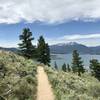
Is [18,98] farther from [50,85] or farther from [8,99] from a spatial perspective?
[50,85]

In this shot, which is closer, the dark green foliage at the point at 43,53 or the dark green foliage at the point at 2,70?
the dark green foliage at the point at 2,70

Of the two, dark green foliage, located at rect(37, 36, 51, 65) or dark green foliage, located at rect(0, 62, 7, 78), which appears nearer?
dark green foliage, located at rect(0, 62, 7, 78)

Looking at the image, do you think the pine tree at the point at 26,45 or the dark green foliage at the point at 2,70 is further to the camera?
the pine tree at the point at 26,45

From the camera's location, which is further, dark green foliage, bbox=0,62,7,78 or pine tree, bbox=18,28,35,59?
pine tree, bbox=18,28,35,59

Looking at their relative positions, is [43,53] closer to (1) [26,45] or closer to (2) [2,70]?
(1) [26,45]

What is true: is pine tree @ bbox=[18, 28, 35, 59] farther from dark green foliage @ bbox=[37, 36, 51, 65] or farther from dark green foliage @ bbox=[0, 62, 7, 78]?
dark green foliage @ bbox=[0, 62, 7, 78]

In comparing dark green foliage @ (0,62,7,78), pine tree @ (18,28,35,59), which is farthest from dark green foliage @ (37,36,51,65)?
dark green foliage @ (0,62,7,78)

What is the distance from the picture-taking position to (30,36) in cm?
7169

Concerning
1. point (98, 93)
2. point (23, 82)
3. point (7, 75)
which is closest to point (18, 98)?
point (23, 82)

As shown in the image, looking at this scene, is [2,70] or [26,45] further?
[26,45]

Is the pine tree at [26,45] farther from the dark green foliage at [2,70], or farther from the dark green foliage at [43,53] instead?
the dark green foliage at [2,70]

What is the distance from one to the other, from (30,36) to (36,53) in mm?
6781

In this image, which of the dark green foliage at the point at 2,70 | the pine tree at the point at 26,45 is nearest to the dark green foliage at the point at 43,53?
the pine tree at the point at 26,45

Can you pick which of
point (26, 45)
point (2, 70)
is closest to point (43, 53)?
point (26, 45)
